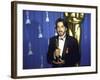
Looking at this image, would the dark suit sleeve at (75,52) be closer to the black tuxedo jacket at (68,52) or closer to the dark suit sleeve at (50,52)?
the black tuxedo jacket at (68,52)

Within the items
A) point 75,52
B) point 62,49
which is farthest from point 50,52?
point 75,52

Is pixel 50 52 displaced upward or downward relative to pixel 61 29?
downward

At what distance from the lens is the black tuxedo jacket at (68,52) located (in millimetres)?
1707

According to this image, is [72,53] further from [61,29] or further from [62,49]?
[61,29]

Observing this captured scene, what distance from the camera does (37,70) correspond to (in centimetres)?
166

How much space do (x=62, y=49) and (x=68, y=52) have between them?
0.18 feet

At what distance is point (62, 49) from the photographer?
1743 mm

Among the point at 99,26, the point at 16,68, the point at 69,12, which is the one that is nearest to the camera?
the point at 16,68

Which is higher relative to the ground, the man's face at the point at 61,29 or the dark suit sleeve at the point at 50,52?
the man's face at the point at 61,29

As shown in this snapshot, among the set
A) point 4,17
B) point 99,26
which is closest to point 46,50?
point 4,17

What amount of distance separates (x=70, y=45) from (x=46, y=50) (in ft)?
0.64

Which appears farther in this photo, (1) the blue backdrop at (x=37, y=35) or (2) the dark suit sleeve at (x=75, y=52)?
(2) the dark suit sleeve at (x=75, y=52)

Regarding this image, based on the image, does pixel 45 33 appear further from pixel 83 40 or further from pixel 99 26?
pixel 99 26

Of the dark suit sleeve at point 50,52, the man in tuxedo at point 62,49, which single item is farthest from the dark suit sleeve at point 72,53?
the dark suit sleeve at point 50,52
